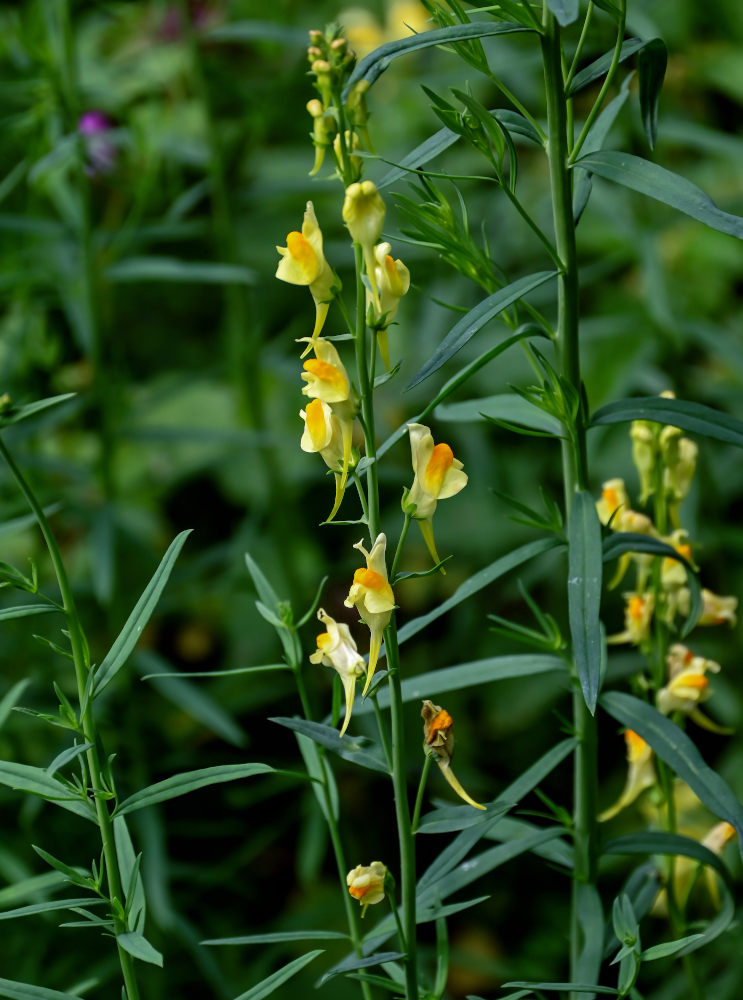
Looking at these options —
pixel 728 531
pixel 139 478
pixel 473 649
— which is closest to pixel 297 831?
pixel 473 649

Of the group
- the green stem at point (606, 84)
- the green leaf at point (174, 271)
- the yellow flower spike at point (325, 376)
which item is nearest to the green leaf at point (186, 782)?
the yellow flower spike at point (325, 376)

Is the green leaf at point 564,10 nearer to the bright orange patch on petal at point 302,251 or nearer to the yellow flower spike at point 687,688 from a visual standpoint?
the bright orange patch on petal at point 302,251

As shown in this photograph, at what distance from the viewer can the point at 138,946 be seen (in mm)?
669

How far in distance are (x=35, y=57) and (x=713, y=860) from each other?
132 centimetres

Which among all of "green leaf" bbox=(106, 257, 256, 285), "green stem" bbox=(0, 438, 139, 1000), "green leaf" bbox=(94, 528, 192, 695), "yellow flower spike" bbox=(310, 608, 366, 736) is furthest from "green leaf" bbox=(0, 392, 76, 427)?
"green leaf" bbox=(106, 257, 256, 285)

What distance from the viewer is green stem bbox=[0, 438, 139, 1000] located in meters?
0.69

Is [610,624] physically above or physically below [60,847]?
below

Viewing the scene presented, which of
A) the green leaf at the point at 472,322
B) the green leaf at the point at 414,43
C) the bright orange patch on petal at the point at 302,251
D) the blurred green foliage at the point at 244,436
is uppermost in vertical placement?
the green leaf at the point at 414,43

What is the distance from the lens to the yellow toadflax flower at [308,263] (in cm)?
68

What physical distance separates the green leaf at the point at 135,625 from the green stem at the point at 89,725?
12mm

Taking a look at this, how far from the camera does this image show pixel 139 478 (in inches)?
99.2

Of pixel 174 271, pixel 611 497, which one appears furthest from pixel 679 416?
pixel 174 271

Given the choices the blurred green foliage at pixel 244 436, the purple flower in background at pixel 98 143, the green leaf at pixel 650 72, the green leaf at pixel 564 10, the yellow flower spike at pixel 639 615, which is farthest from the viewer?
the purple flower in background at pixel 98 143

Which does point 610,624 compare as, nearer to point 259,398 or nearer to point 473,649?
point 473,649
